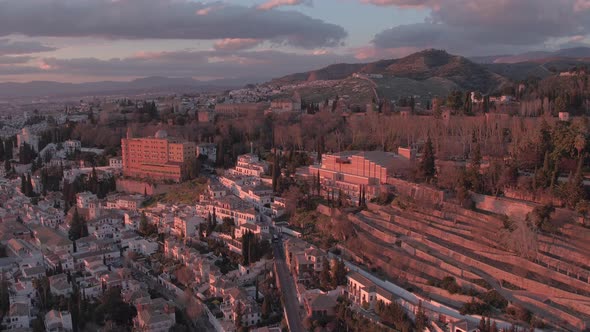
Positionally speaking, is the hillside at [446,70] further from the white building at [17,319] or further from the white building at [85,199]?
the white building at [17,319]

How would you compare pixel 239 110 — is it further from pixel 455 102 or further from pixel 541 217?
pixel 541 217

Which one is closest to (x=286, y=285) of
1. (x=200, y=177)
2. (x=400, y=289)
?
(x=400, y=289)

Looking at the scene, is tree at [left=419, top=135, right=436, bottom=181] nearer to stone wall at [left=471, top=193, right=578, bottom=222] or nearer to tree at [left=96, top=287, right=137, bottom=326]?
stone wall at [left=471, top=193, right=578, bottom=222]

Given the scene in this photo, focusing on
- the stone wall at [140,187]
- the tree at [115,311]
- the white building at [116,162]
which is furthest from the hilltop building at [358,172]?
the white building at [116,162]

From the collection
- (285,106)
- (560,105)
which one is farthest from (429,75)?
(560,105)

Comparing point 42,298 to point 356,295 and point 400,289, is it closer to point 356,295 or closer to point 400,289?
point 356,295
